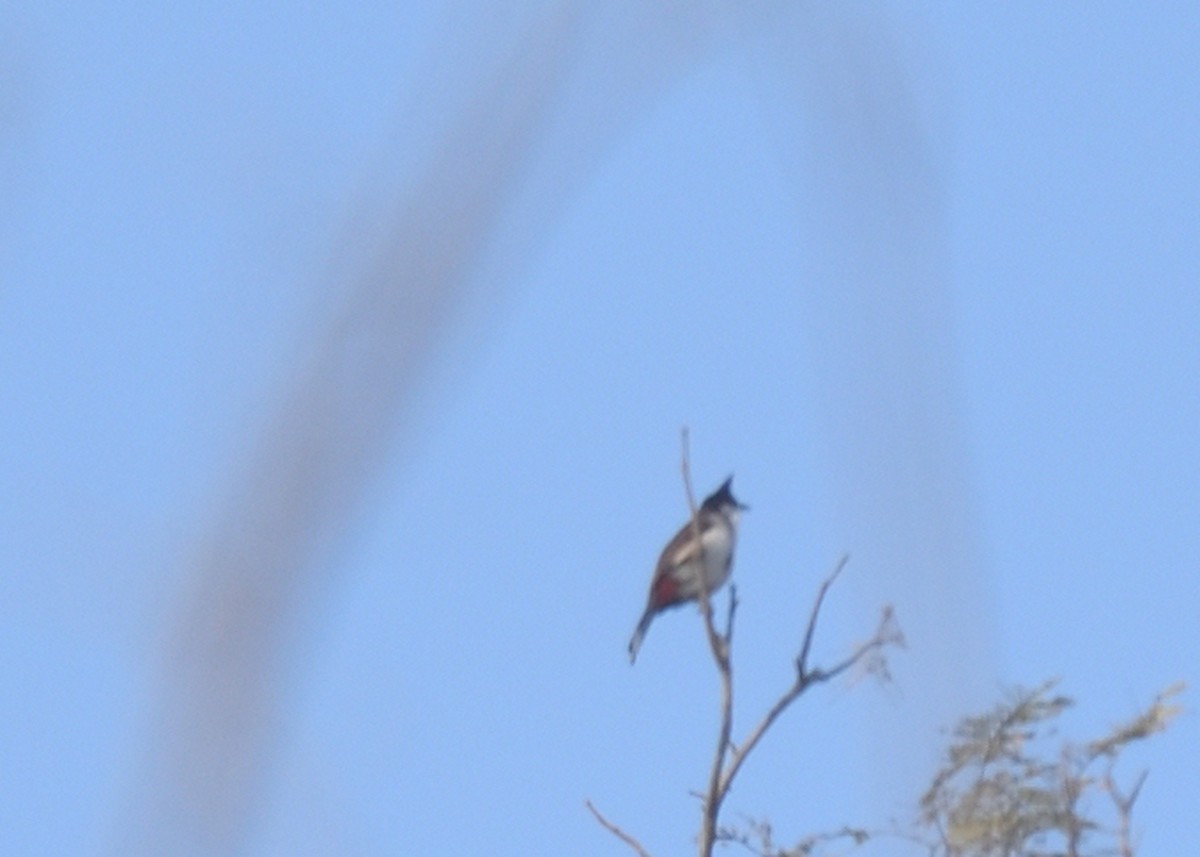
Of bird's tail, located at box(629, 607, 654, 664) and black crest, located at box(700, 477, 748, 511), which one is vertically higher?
black crest, located at box(700, 477, 748, 511)

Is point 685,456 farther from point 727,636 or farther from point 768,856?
point 768,856

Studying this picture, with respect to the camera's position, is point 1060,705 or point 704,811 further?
point 1060,705

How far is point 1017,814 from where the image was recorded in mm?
5949

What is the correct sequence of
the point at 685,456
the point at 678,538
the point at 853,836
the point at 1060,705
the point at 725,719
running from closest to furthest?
the point at 685,456 < the point at 725,719 < the point at 853,836 < the point at 1060,705 < the point at 678,538

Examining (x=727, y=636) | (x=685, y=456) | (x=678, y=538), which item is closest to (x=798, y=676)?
(x=727, y=636)

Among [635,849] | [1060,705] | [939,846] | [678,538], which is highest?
[678,538]

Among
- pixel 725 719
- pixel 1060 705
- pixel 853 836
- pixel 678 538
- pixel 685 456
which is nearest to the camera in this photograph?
pixel 685 456

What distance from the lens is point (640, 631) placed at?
9.28 m

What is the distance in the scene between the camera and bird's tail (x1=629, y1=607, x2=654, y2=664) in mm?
9090

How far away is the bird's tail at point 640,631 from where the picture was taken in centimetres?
909

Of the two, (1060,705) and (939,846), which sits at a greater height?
(1060,705)

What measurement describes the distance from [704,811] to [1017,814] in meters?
1.19

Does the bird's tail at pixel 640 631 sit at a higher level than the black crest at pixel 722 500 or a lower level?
lower

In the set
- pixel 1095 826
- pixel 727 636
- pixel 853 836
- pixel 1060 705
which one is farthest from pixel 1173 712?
pixel 727 636
